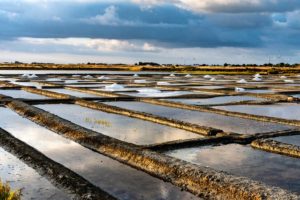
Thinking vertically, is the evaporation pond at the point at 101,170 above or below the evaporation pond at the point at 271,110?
above

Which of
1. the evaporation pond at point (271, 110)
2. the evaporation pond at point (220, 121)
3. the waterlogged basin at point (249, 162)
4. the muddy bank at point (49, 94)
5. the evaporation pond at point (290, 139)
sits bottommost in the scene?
the muddy bank at point (49, 94)

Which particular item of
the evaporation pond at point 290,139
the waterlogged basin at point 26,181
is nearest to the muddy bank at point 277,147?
the evaporation pond at point 290,139

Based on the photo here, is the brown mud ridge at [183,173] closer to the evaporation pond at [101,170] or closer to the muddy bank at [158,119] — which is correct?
the evaporation pond at [101,170]

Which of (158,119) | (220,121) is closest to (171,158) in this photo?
(158,119)

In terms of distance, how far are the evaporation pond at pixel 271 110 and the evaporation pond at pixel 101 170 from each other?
6536mm

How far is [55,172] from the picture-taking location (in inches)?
233

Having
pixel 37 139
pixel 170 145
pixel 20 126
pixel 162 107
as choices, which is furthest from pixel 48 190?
pixel 162 107

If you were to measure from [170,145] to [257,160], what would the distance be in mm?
1556

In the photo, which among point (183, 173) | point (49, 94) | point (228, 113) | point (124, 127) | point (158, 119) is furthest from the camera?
point (49, 94)

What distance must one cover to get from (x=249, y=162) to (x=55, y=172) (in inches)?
114

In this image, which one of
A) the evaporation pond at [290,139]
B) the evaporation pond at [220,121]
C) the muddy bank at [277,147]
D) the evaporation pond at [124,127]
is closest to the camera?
the muddy bank at [277,147]

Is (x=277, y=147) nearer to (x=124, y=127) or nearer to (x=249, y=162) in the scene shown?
(x=249, y=162)

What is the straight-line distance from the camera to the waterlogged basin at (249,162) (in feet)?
19.1

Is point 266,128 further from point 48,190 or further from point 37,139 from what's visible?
point 48,190
